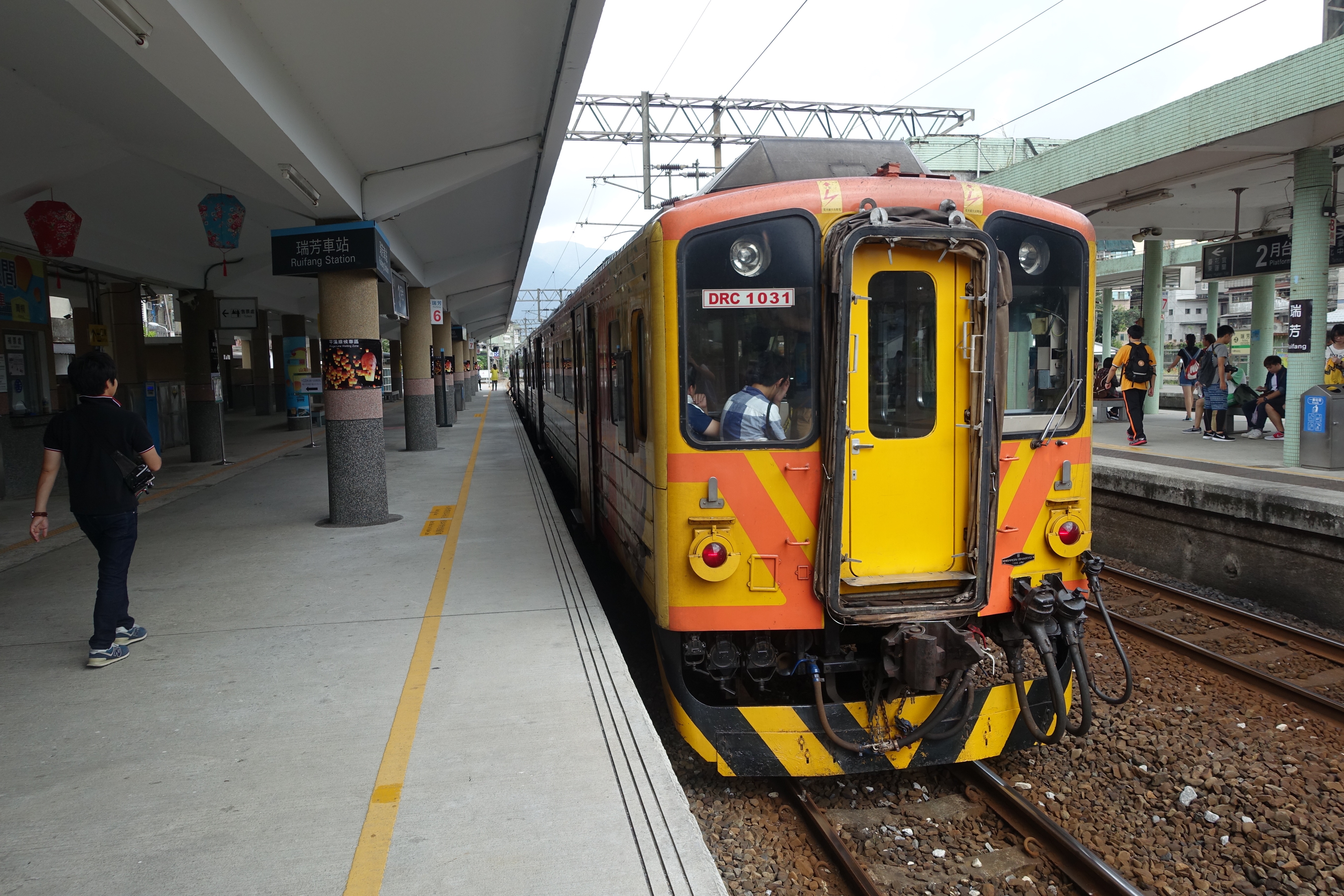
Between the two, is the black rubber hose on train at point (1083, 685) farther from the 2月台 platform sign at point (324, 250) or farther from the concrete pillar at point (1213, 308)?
the concrete pillar at point (1213, 308)

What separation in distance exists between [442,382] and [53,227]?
14.9 meters

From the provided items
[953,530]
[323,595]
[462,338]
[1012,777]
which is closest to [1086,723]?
[1012,777]

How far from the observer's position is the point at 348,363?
9.17 metres

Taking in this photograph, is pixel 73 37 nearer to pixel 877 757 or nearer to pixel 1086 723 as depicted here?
pixel 877 757

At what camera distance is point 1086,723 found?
13.7ft

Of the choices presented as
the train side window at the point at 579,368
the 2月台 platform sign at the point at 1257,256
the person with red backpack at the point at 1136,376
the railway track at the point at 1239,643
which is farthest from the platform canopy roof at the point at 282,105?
the 2月台 platform sign at the point at 1257,256

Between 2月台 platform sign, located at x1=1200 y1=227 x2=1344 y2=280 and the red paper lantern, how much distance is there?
638 inches

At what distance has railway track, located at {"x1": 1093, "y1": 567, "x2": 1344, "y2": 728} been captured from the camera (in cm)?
579

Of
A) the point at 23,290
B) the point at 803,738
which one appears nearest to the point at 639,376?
the point at 803,738

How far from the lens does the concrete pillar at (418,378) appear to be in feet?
58.1

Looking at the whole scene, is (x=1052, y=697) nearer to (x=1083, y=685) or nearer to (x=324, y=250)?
(x=1083, y=685)

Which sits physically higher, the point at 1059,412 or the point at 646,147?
the point at 646,147

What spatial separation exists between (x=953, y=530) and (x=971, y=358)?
33.7 inches

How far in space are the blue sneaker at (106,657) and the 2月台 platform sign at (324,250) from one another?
4.76 m
